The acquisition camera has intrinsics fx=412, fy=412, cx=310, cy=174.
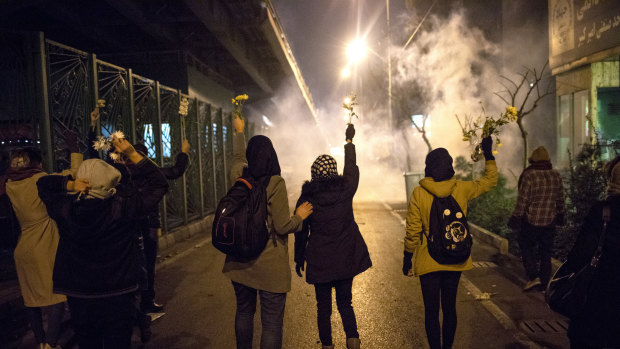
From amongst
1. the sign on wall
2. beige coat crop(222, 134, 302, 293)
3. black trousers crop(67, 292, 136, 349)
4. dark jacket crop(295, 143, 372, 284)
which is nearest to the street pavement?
dark jacket crop(295, 143, 372, 284)

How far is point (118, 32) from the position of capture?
12.2 metres

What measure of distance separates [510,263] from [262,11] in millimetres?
9374

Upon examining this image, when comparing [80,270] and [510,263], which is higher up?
[80,270]

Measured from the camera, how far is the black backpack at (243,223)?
288 cm

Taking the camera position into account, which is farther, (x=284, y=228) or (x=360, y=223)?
(x=360, y=223)

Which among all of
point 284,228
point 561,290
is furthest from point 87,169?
point 561,290

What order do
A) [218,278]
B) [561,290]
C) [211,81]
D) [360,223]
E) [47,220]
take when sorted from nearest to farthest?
[561,290] < [47,220] < [218,278] < [360,223] < [211,81]

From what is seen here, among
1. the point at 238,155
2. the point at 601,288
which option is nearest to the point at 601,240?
the point at 601,288

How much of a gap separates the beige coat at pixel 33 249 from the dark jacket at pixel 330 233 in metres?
2.33

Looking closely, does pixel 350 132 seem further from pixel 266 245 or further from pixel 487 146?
pixel 266 245

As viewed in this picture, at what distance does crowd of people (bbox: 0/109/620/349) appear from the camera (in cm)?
260

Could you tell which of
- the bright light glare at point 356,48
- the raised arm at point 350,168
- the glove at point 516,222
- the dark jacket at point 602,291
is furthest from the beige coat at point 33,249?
the bright light glare at point 356,48

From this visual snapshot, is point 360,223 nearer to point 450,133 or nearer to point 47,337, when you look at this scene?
point 47,337

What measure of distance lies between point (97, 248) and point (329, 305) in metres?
1.95
